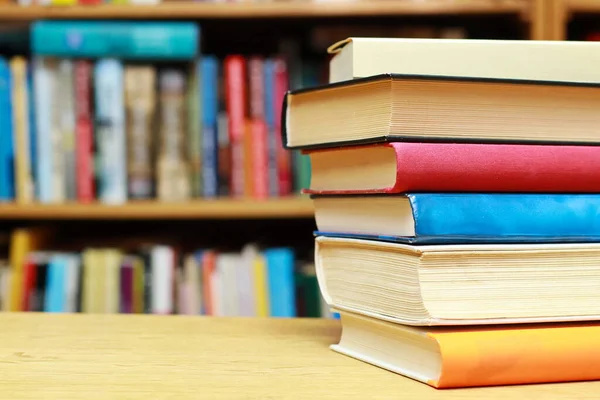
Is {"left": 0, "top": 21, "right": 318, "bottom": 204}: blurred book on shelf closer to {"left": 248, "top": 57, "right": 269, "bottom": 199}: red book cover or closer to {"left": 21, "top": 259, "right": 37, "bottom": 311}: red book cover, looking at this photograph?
{"left": 248, "top": 57, "right": 269, "bottom": 199}: red book cover

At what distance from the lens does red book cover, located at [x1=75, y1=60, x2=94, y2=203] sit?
4.18 ft

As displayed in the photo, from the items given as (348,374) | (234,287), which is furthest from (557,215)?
(234,287)

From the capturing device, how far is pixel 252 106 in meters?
1.29

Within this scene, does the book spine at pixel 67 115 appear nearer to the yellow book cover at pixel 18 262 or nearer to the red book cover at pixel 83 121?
the red book cover at pixel 83 121

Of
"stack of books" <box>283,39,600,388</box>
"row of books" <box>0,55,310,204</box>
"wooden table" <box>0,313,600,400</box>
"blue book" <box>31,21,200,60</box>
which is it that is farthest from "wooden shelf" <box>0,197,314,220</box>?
"stack of books" <box>283,39,600,388</box>

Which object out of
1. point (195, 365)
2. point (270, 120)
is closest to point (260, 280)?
point (270, 120)

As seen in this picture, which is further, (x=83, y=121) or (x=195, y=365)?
(x=83, y=121)

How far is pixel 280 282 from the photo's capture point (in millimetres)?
1265

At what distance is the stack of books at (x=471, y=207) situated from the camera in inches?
16.4

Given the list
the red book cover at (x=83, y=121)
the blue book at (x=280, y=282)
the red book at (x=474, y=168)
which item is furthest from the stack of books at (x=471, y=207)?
the red book cover at (x=83, y=121)

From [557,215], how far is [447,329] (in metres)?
0.10

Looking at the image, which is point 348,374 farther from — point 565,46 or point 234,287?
point 234,287

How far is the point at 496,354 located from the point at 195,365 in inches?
7.7

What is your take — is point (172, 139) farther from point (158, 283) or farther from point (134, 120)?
point (158, 283)
